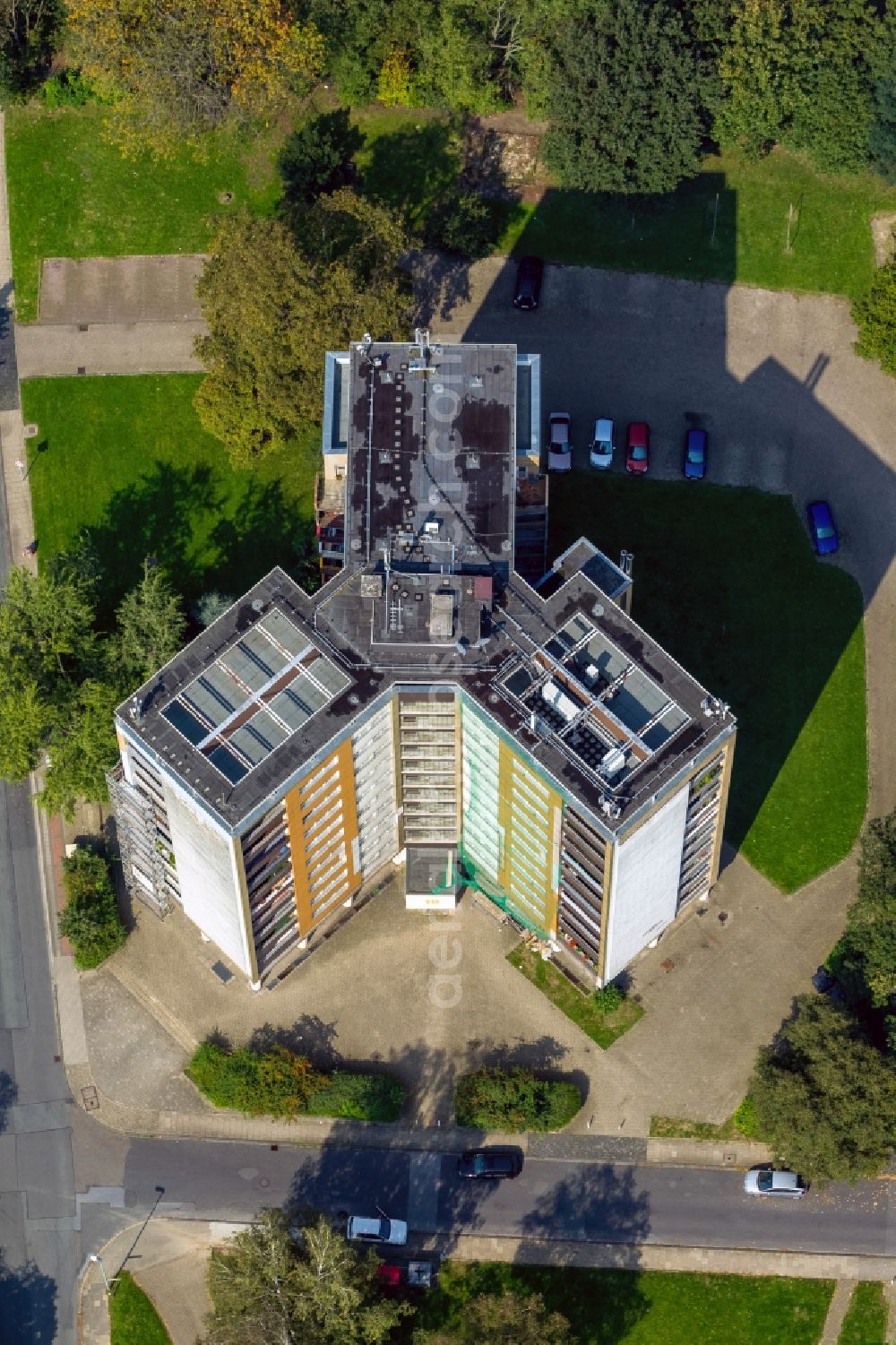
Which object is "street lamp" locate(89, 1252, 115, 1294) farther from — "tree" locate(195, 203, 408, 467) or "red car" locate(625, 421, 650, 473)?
"red car" locate(625, 421, 650, 473)

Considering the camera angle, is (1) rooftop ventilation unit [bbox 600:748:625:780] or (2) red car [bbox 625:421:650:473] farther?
(2) red car [bbox 625:421:650:473]

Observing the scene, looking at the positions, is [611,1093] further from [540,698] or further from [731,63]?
[731,63]

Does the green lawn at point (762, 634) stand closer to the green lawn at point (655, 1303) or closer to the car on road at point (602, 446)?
the car on road at point (602, 446)

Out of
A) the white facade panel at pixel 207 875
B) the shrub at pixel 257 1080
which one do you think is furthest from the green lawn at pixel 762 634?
the white facade panel at pixel 207 875

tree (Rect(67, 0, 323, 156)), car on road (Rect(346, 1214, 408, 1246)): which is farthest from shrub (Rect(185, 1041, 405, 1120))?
tree (Rect(67, 0, 323, 156))

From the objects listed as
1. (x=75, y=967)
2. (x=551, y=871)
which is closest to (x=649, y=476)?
(x=551, y=871)
